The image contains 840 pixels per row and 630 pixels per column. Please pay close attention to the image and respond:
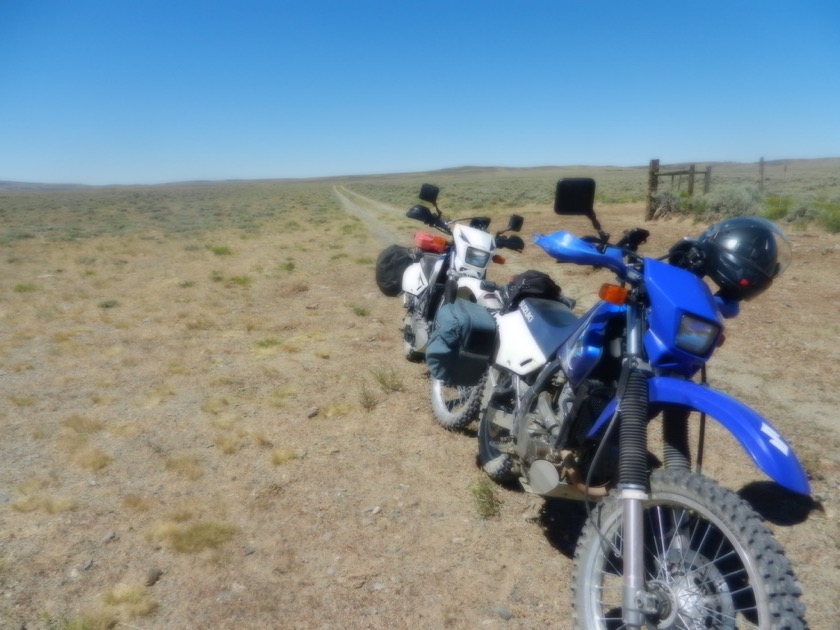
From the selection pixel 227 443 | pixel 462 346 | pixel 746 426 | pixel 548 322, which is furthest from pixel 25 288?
pixel 746 426

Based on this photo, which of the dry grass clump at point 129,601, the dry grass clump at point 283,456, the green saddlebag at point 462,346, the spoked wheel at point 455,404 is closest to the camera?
the dry grass clump at point 129,601

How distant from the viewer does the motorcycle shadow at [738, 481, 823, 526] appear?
11.0ft

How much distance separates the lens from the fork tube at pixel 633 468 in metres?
2.03

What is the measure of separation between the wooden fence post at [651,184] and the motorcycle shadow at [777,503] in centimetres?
1630

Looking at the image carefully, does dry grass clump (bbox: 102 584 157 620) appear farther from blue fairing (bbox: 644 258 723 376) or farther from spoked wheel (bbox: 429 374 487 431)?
blue fairing (bbox: 644 258 723 376)

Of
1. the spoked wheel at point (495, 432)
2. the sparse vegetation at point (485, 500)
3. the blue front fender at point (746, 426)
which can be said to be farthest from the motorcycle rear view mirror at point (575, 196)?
the sparse vegetation at point (485, 500)

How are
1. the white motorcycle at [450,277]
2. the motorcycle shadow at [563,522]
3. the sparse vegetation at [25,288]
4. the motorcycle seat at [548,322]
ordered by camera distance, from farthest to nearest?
the sparse vegetation at [25,288] < the white motorcycle at [450,277] < the motorcycle shadow at [563,522] < the motorcycle seat at [548,322]

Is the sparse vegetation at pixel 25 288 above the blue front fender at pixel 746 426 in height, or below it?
below

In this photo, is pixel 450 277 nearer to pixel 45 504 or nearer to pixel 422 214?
pixel 422 214

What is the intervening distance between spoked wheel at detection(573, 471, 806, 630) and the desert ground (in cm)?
55

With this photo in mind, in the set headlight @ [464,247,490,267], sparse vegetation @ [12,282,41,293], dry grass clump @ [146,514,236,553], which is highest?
headlight @ [464,247,490,267]

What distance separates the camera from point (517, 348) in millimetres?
3295

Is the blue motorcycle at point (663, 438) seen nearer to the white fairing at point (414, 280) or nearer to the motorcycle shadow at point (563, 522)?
the motorcycle shadow at point (563, 522)

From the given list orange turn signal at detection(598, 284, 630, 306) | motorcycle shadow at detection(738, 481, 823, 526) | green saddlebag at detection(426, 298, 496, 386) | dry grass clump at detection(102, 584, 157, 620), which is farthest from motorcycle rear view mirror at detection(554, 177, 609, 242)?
dry grass clump at detection(102, 584, 157, 620)
